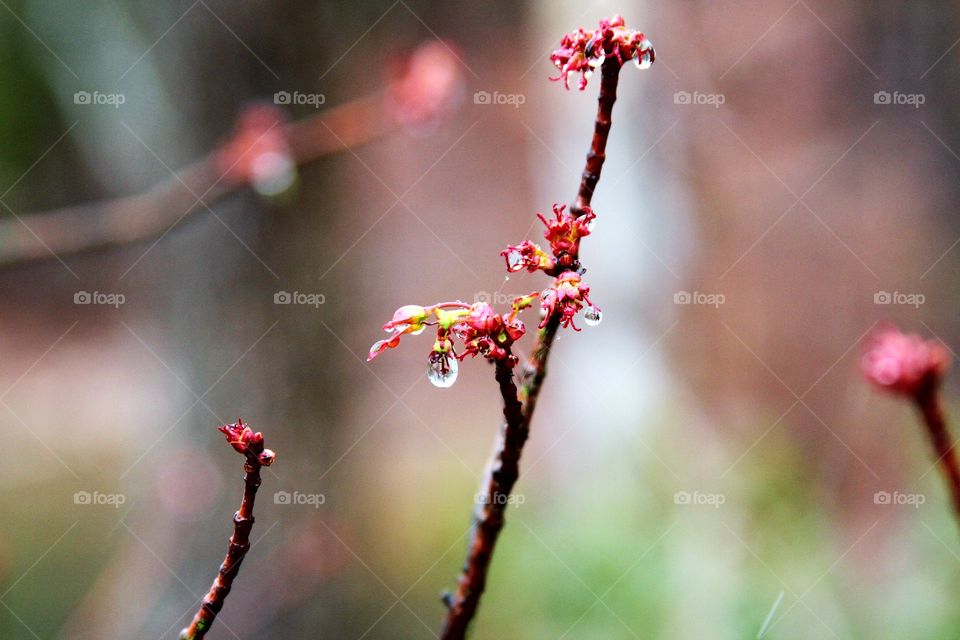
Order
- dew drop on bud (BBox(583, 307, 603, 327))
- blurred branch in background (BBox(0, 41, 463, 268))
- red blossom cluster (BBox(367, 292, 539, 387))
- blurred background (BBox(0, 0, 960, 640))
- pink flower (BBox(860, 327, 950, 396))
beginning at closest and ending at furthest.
→ 1. pink flower (BBox(860, 327, 950, 396))
2. red blossom cluster (BBox(367, 292, 539, 387))
3. dew drop on bud (BBox(583, 307, 603, 327))
4. blurred branch in background (BBox(0, 41, 463, 268))
5. blurred background (BBox(0, 0, 960, 640))

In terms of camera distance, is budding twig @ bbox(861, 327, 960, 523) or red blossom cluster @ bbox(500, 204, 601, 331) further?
red blossom cluster @ bbox(500, 204, 601, 331)

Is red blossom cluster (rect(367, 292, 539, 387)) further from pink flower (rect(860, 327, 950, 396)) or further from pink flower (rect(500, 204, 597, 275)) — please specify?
pink flower (rect(860, 327, 950, 396))

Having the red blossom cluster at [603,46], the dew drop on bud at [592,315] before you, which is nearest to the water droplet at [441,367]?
the dew drop on bud at [592,315]

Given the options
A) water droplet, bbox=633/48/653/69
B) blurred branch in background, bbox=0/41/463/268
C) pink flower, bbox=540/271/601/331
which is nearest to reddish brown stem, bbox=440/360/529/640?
pink flower, bbox=540/271/601/331

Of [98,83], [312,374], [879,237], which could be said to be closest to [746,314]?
[879,237]

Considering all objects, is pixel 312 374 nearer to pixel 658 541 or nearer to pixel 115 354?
pixel 658 541
